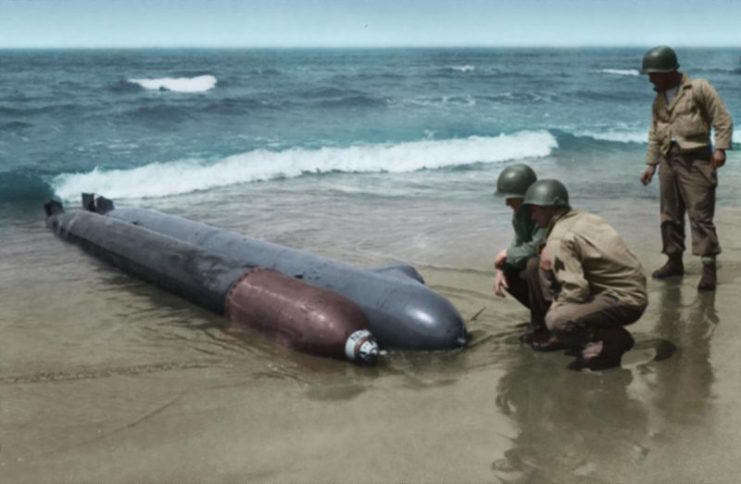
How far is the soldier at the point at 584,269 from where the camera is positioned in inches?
197

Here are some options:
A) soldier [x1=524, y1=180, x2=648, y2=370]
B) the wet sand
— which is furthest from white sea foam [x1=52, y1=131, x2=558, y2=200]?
soldier [x1=524, y1=180, x2=648, y2=370]

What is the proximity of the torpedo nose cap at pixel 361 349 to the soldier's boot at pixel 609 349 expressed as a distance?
148 cm

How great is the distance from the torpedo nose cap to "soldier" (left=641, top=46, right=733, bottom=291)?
350 centimetres

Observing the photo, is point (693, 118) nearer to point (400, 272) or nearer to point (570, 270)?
point (570, 270)

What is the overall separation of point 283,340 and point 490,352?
1.71 meters

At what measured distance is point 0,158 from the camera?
19562mm

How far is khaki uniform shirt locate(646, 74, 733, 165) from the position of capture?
6.88 metres

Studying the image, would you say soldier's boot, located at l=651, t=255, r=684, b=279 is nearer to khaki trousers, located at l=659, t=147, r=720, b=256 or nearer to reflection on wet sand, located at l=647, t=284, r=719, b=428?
reflection on wet sand, located at l=647, t=284, r=719, b=428

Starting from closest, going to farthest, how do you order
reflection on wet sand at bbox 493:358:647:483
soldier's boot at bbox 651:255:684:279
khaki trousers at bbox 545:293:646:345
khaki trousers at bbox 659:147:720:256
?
1. reflection on wet sand at bbox 493:358:647:483
2. khaki trousers at bbox 545:293:646:345
3. khaki trousers at bbox 659:147:720:256
4. soldier's boot at bbox 651:255:684:279

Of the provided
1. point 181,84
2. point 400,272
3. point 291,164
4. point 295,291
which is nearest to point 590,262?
point 400,272

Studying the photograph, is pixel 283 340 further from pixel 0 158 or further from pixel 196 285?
pixel 0 158

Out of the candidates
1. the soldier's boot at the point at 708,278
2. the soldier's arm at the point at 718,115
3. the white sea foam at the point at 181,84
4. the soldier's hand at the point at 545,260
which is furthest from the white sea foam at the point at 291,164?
the white sea foam at the point at 181,84

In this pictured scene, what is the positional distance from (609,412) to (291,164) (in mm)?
14547

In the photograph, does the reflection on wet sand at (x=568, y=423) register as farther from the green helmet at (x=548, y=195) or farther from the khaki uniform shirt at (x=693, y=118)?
the khaki uniform shirt at (x=693, y=118)
